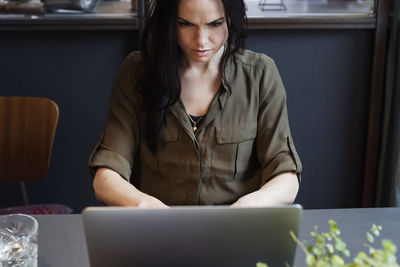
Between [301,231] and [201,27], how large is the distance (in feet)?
1.93

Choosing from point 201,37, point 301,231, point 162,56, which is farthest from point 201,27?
point 301,231

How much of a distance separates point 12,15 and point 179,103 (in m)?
1.23

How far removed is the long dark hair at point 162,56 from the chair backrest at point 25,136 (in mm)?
544

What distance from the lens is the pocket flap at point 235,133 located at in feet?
5.25

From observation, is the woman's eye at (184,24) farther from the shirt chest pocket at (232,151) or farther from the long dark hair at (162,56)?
the shirt chest pocket at (232,151)

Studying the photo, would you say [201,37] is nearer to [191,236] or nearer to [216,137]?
[216,137]

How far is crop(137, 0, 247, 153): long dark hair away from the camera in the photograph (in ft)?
4.82

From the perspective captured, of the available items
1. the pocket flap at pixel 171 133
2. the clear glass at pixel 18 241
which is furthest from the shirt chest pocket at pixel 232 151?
the clear glass at pixel 18 241

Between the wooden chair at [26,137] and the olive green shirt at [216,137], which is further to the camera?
the wooden chair at [26,137]

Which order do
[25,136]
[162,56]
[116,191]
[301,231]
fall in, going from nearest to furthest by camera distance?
[301,231], [116,191], [162,56], [25,136]

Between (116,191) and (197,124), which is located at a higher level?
(197,124)

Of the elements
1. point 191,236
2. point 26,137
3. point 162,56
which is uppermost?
point 162,56

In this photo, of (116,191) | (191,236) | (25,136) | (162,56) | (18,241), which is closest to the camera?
(191,236)

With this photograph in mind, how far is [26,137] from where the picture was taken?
2020 mm
